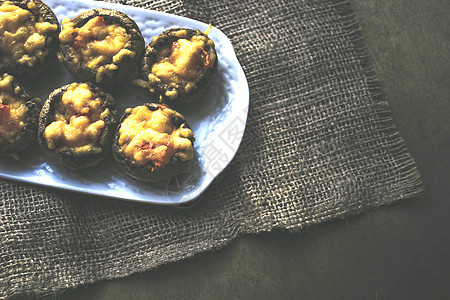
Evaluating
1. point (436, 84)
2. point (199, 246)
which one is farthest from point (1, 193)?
point (436, 84)

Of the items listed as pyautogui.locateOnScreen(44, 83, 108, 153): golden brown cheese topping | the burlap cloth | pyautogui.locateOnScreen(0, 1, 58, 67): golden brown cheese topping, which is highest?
pyautogui.locateOnScreen(0, 1, 58, 67): golden brown cheese topping

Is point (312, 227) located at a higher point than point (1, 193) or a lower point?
lower

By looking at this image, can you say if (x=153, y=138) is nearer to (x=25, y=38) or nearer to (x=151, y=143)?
(x=151, y=143)

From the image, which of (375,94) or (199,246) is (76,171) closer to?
(199,246)

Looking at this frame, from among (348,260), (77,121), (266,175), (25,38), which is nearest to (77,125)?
(77,121)

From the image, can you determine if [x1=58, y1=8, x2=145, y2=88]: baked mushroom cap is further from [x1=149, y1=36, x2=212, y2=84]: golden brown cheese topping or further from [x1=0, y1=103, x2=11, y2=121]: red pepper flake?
[x1=0, y1=103, x2=11, y2=121]: red pepper flake

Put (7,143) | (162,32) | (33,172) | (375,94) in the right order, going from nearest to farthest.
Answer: (7,143)
(33,172)
(162,32)
(375,94)

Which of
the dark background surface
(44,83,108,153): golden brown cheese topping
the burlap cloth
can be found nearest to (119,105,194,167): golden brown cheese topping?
(44,83,108,153): golden brown cheese topping
